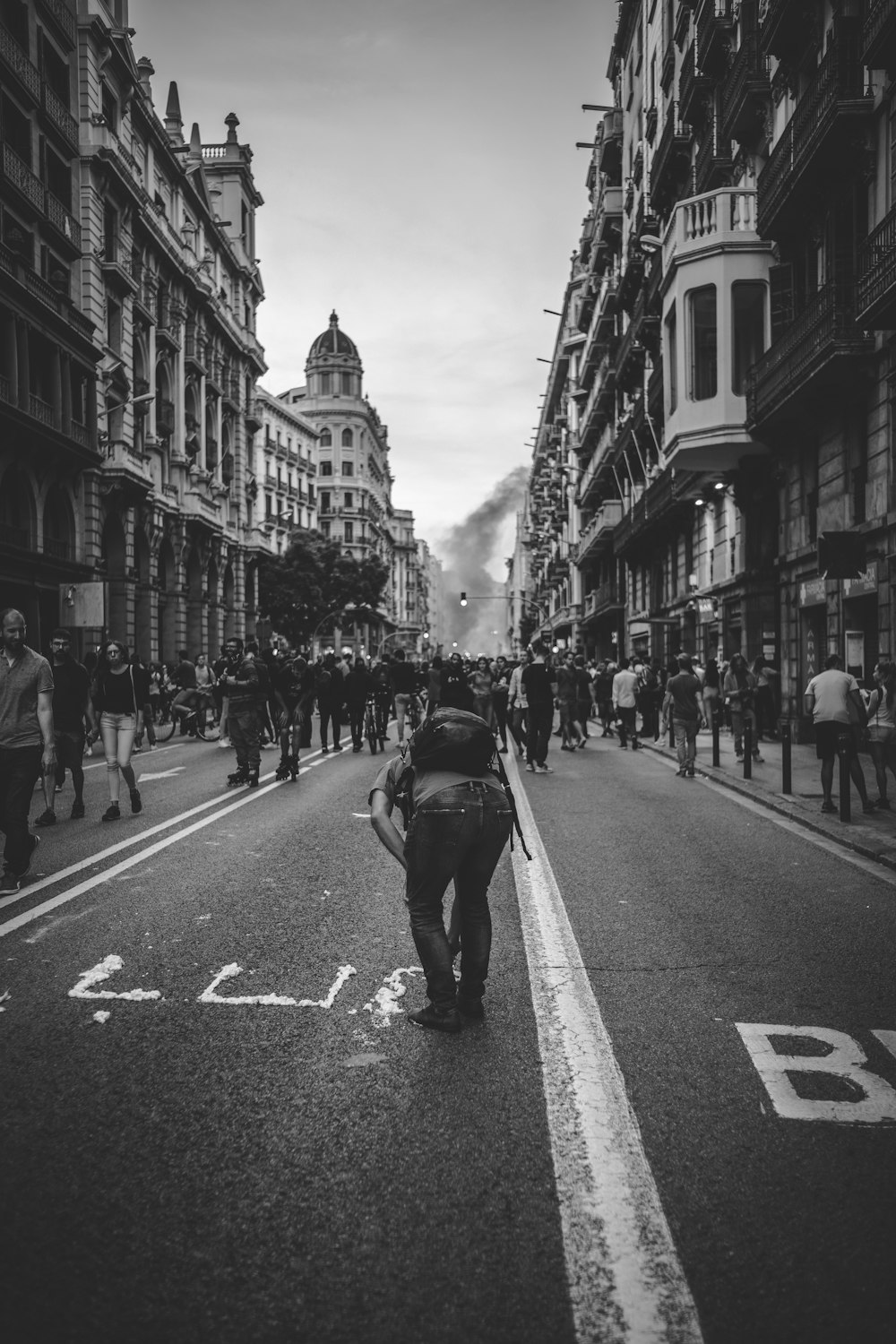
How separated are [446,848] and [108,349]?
37269 millimetres

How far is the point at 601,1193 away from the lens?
11.1ft

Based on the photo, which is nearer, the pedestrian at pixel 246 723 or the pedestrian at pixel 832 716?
the pedestrian at pixel 832 716

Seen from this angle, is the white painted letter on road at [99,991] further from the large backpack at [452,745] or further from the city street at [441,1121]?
the large backpack at [452,745]

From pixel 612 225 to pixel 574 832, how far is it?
42774 mm

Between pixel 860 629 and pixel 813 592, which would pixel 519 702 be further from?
pixel 813 592

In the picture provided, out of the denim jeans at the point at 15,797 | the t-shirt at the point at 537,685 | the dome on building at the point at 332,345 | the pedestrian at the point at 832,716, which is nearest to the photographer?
the denim jeans at the point at 15,797

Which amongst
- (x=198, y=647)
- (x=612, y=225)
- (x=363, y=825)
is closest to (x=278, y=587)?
(x=198, y=647)

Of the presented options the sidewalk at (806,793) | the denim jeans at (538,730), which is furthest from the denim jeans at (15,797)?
the denim jeans at (538,730)

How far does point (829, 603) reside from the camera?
20.2 metres

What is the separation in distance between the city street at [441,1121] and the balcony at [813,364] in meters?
12.3

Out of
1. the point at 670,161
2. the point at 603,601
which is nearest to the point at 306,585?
the point at 603,601

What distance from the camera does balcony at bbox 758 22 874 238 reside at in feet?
58.2

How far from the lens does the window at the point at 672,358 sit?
1022 inches

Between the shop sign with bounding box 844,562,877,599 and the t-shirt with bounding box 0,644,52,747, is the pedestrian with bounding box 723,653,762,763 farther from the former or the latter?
the t-shirt with bounding box 0,644,52,747
